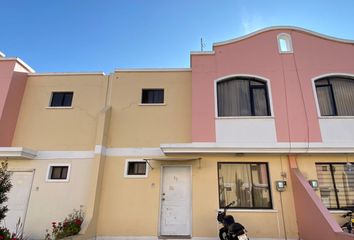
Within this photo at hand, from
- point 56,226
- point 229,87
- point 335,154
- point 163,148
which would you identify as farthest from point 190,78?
point 56,226

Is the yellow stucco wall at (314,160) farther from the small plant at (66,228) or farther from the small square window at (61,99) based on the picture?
the small square window at (61,99)

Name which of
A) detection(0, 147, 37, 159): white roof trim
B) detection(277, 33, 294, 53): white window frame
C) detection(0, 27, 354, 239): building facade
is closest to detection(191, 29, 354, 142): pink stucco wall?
detection(0, 27, 354, 239): building facade

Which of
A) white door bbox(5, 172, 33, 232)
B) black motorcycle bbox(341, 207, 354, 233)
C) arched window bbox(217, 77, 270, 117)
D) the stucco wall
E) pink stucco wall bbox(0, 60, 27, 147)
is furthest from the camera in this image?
pink stucco wall bbox(0, 60, 27, 147)

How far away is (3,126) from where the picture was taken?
8.80 m

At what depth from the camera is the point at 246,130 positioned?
829cm

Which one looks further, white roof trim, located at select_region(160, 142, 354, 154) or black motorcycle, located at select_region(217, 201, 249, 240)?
white roof trim, located at select_region(160, 142, 354, 154)

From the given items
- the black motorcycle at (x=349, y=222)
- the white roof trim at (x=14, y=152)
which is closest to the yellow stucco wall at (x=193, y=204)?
the black motorcycle at (x=349, y=222)

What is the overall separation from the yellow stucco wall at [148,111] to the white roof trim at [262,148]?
3.01 ft

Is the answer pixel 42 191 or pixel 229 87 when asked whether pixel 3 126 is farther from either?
pixel 229 87

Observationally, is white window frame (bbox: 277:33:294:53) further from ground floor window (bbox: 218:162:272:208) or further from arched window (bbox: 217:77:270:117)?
ground floor window (bbox: 218:162:272:208)

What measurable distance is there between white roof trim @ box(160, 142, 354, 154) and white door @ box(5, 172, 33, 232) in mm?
5275

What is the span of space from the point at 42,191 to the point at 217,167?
6385 millimetres

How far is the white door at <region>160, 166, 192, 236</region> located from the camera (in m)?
7.78

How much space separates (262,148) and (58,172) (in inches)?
294
